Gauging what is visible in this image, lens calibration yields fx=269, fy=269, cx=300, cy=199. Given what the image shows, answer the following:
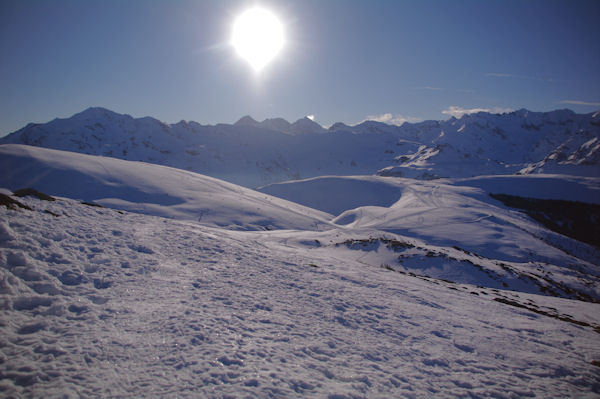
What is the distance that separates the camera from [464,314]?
1006cm

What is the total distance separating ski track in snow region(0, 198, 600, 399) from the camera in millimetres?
4801

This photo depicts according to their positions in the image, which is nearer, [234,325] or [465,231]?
[234,325]

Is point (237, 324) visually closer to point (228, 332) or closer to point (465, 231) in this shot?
point (228, 332)

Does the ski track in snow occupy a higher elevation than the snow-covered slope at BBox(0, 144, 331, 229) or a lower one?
lower

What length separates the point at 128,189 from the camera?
99.3 feet

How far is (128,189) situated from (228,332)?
3005cm

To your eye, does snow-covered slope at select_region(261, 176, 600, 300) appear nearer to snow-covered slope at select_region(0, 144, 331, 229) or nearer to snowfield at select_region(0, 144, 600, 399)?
snowfield at select_region(0, 144, 600, 399)

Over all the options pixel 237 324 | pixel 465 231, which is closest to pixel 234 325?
pixel 237 324

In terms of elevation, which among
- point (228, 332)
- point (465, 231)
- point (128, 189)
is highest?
point (128, 189)

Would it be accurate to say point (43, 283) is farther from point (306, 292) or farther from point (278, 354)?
point (306, 292)

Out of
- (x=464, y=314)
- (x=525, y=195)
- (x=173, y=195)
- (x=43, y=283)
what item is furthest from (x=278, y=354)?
(x=525, y=195)

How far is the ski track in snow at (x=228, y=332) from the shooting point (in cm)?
480

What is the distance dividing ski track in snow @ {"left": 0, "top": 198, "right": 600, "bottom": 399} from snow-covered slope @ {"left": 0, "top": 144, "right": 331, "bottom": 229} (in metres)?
17.5

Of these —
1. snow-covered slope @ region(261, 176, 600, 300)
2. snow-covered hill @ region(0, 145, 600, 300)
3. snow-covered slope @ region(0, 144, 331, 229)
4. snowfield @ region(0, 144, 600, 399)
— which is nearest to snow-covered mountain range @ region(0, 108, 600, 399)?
snowfield @ region(0, 144, 600, 399)
